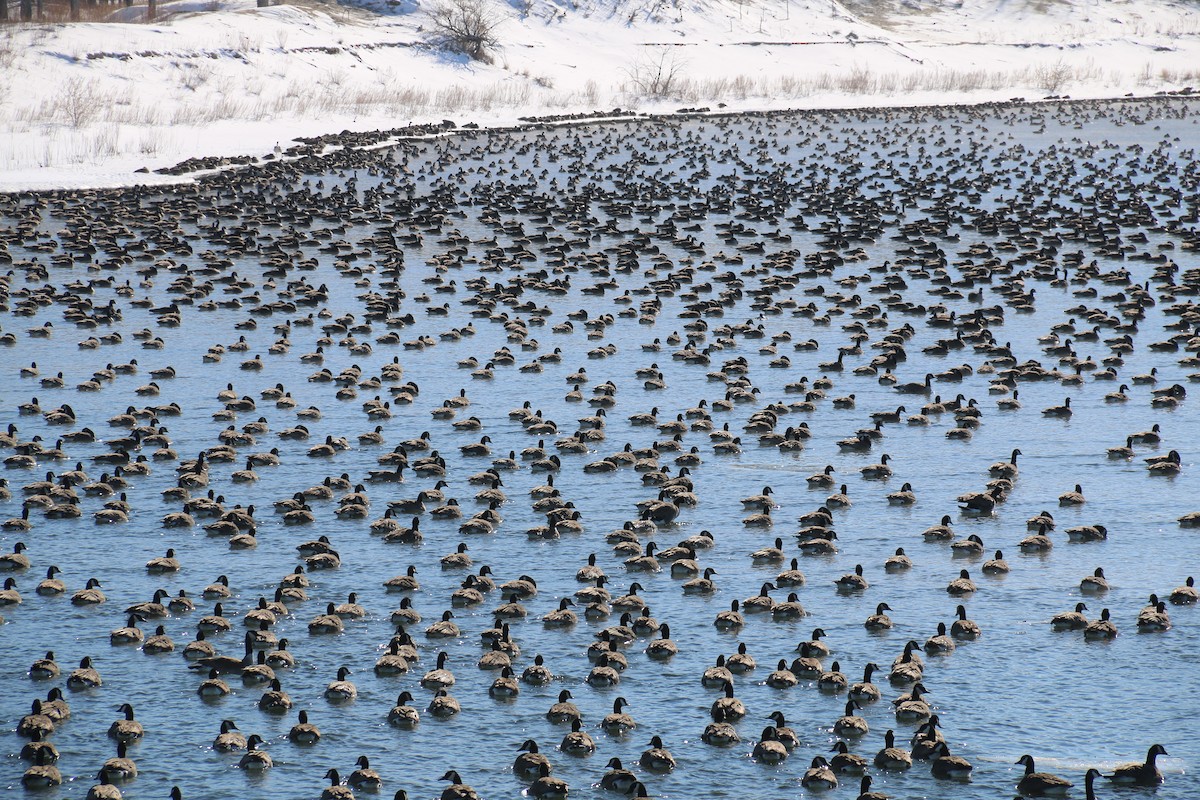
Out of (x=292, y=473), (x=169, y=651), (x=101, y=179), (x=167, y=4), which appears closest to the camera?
(x=169, y=651)

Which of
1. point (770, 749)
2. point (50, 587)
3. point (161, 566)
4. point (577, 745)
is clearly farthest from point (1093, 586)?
point (50, 587)

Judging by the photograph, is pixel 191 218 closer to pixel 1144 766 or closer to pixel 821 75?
pixel 1144 766

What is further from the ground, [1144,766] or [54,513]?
[1144,766]

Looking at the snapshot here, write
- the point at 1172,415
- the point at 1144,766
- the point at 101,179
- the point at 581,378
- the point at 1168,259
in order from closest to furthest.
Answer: the point at 1144,766 < the point at 1172,415 < the point at 581,378 < the point at 1168,259 < the point at 101,179

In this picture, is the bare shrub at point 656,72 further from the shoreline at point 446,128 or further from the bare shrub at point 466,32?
the bare shrub at point 466,32

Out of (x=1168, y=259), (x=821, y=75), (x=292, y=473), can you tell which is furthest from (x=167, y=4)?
(x=292, y=473)

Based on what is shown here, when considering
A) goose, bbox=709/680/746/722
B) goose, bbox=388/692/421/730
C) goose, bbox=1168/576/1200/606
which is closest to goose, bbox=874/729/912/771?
goose, bbox=709/680/746/722
